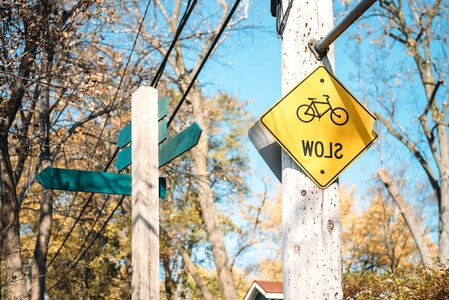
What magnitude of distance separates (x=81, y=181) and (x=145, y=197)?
0.87 m

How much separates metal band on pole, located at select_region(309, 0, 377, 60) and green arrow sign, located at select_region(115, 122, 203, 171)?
1.53 meters

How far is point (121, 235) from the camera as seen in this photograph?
2762 centimetres

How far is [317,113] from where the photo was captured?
4.36 meters

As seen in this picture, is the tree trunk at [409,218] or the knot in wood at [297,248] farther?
the tree trunk at [409,218]

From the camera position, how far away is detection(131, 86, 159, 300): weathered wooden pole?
5.85 meters

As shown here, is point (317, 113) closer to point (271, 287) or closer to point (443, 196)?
point (443, 196)

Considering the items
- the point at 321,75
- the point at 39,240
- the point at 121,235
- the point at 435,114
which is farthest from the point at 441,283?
the point at 121,235

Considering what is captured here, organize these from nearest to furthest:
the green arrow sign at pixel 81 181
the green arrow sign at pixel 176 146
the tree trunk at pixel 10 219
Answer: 1. the green arrow sign at pixel 176 146
2. the green arrow sign at pixel 81 181
3. the tree trunk at pixel 10 219

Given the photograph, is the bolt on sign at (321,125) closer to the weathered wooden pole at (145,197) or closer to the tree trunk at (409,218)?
the weathered wooden pole at (145,197)

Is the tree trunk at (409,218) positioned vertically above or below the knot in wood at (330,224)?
above

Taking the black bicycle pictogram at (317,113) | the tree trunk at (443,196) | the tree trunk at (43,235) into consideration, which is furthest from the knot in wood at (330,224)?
the tree trunk at (443,196)

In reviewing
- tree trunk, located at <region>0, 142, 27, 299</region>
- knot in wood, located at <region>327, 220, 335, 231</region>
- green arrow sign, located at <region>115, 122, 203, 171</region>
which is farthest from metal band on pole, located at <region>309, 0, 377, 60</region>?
tree trunk, located at <region>0, 142, 27, 299</region>

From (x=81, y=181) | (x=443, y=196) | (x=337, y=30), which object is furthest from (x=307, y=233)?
(x=443, y=196)

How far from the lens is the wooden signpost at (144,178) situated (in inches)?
231
